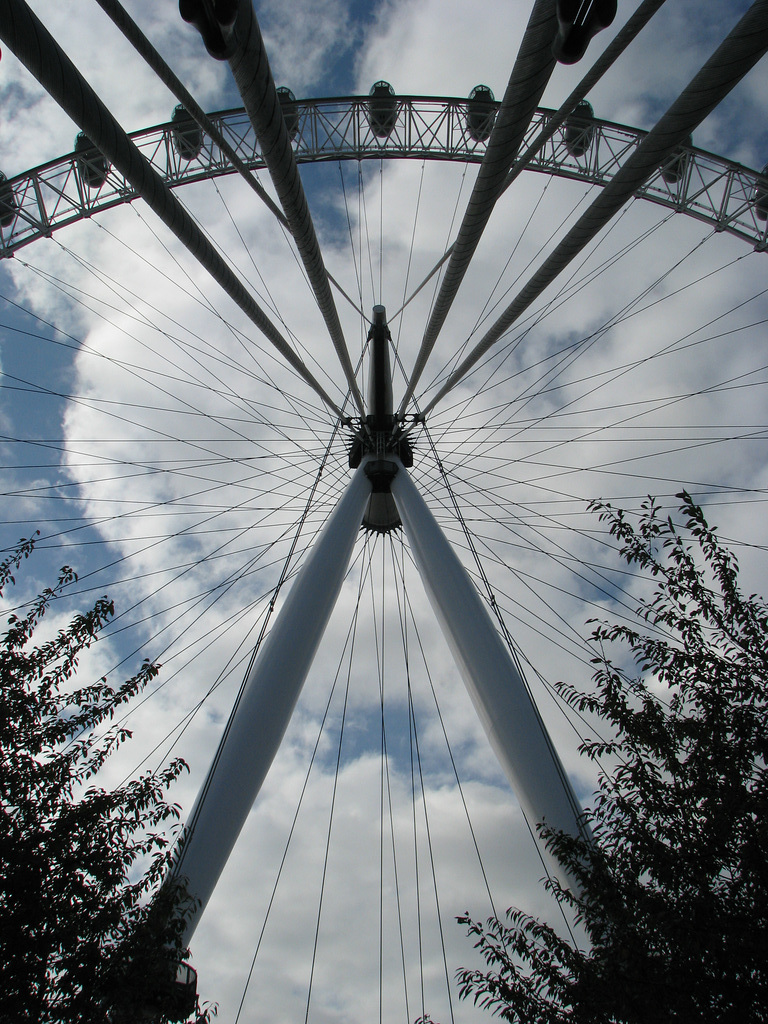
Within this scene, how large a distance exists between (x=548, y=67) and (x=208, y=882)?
1031 cm

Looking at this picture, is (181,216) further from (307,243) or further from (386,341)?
(386,341)

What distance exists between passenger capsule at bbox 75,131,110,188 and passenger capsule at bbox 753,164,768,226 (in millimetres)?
19648

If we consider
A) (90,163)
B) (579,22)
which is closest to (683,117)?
(579,22)

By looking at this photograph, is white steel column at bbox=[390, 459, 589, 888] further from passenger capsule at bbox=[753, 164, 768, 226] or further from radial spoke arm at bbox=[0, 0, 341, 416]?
passenger capsule at bbox=[753, 164, 768, 226]

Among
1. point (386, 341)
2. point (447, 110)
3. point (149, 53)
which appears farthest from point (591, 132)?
point (149, 53)

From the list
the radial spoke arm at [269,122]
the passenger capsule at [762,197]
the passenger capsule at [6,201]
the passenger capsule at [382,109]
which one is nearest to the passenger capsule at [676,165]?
the passenger capsule at [762,197]

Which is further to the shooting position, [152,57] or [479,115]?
[479,115]

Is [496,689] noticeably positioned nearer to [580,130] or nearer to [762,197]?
[762,197]

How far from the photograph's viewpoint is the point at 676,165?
21.6 metres

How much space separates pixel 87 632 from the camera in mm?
10148

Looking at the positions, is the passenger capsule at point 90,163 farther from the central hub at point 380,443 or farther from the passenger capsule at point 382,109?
the central hub at point 380,443

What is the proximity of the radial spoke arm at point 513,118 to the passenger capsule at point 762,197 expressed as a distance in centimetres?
1564

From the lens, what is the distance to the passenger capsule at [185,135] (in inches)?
834

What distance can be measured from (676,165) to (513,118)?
19.1 meters
